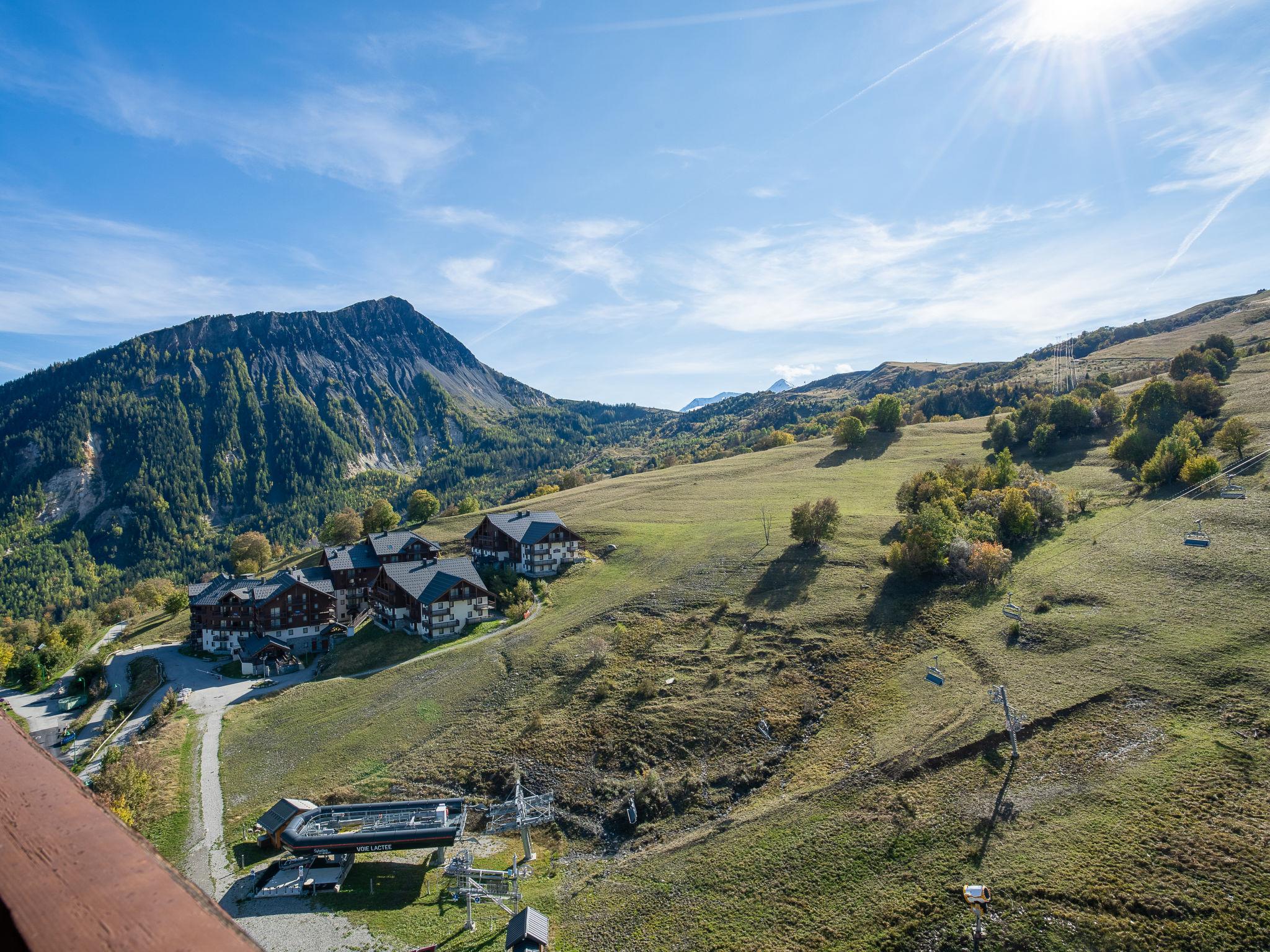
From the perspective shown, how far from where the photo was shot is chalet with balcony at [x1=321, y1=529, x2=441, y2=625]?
10200cm

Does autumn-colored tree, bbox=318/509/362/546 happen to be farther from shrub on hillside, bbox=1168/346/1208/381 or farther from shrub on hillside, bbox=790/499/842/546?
shrub on hillside, bbox=1168/346/1208/381

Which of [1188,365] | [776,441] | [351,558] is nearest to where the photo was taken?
[351,558]

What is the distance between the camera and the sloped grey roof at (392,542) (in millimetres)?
104938

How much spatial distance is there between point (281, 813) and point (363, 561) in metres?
64.8

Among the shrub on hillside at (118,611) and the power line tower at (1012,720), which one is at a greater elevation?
the shrub on hillside at (118,611)

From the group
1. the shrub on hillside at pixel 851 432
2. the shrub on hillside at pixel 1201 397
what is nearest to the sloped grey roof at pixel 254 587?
the shrub on hillside at pixel 851 432

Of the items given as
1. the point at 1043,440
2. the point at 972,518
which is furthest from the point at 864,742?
the point at 1043,440

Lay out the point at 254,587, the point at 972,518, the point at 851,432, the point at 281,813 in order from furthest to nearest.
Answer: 1. the point at 851,432
2. the point at 254,587
3. the point at 972,518
4. the point at 281,813

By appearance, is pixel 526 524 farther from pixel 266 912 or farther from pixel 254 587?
pixel 266 912

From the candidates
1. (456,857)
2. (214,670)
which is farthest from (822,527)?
(214,670)

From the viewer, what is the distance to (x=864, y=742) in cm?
4706

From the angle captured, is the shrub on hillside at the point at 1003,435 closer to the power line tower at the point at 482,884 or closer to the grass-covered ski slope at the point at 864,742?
the grass-covered ski slope at the point at 864,742

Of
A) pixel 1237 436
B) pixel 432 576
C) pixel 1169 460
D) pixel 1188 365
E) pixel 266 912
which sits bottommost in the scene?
pixel 266 912

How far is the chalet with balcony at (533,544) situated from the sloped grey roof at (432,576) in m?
8.37
